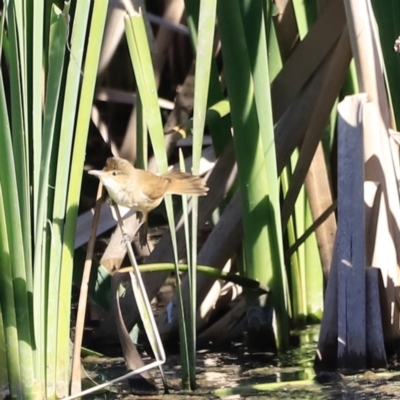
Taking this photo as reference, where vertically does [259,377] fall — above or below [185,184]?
below

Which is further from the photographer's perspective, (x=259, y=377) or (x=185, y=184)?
(x=259, y=377)

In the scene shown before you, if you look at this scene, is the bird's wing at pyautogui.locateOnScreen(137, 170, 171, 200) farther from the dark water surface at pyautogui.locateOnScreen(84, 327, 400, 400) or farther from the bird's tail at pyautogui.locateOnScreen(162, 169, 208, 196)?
the dark water surface at pyautogui.locateOnScreen(84, 327, 400, 400)

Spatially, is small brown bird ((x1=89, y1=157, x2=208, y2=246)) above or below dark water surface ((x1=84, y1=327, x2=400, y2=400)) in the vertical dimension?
above

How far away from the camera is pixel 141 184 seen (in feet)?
6.92

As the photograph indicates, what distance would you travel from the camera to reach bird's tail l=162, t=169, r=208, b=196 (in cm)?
213

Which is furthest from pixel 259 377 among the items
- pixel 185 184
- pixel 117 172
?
pixel 117 172

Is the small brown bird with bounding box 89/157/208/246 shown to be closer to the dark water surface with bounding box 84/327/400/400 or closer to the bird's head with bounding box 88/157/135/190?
the bird's head with bounding box 88/157/135/190

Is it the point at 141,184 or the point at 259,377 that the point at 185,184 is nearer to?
the point at 141,184

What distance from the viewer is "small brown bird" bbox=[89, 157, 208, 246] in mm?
2059

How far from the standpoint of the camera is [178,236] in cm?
278

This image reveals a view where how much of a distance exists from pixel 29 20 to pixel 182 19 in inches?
66.1

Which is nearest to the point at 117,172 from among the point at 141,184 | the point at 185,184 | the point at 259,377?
the point at 141,184

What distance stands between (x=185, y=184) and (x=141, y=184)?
0.38 ft

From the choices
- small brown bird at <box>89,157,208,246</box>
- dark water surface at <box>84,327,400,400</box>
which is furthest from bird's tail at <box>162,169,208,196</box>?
dark water surface at <box>84,327,400,400</box>
